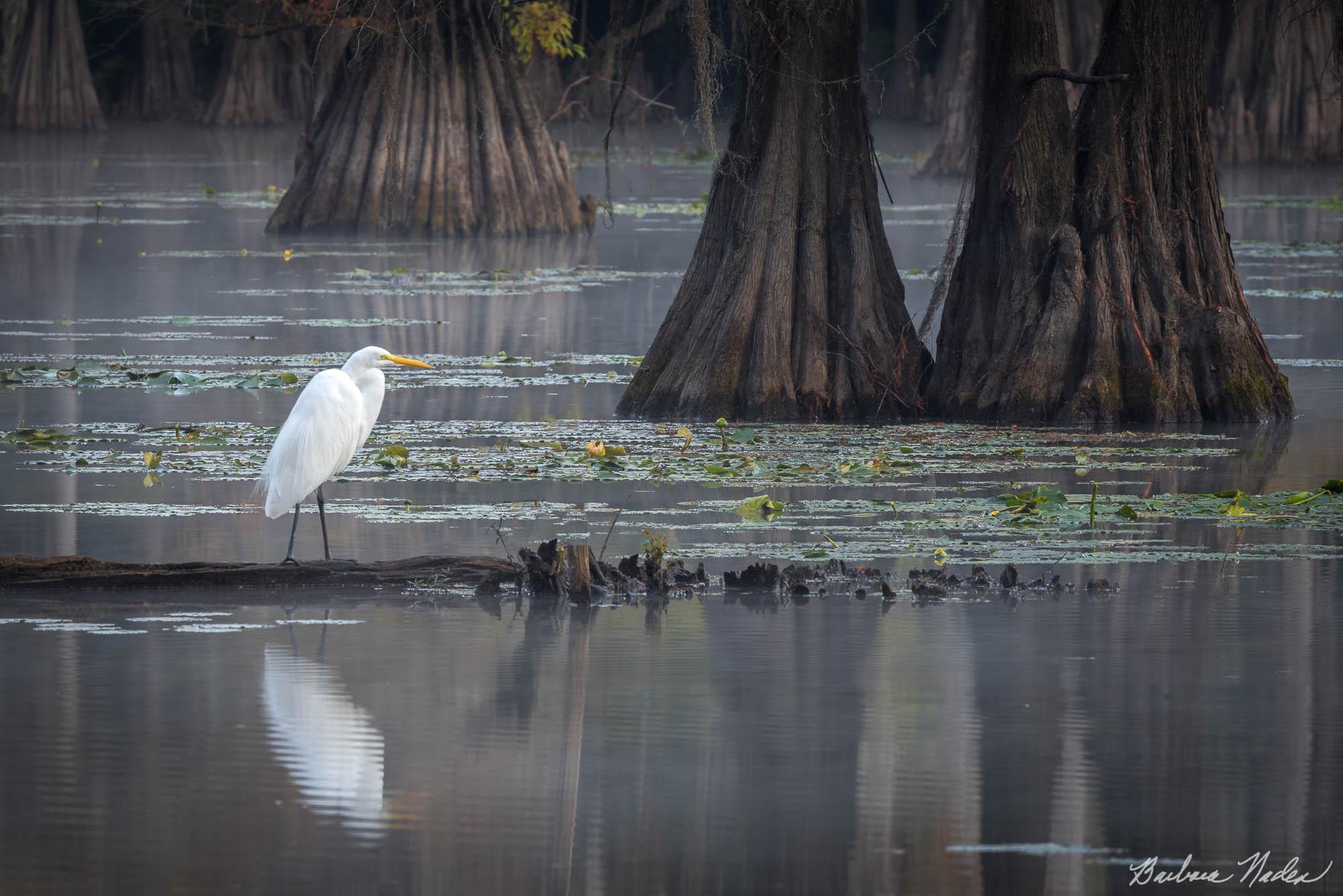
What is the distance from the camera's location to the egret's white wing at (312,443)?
7891mm

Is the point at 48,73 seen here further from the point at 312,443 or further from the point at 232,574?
the point at 232,574

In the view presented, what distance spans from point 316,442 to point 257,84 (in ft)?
147

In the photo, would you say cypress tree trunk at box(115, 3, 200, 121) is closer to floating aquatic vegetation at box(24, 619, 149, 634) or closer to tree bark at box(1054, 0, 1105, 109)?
tree bark at box(1054, 0, 1105, 109)

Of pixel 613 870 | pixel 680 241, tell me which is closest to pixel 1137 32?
pixel 613 870

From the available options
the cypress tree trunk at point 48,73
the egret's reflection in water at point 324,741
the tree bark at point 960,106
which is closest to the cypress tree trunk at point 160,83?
the cypress tree trunk at point 48,73

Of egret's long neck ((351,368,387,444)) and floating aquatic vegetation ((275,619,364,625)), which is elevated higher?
egret's long neck ((351,368,387,444))

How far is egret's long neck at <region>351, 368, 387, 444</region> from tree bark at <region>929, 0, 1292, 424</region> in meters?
4.03

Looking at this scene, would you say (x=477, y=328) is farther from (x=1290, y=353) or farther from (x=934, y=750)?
(x=934, y=750)

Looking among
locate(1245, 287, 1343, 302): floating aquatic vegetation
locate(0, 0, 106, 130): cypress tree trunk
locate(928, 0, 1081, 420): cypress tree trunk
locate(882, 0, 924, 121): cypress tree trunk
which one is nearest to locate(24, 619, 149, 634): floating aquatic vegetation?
locate(928, 0, 1081, 420): cypress tree trunk

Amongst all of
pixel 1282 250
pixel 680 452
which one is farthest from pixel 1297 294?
pixel 680 452

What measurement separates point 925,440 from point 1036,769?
206 inches

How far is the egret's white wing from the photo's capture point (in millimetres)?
7891

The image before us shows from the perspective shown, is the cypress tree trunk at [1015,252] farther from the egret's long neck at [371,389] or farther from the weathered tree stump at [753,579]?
the egret's long neck at [371,389]

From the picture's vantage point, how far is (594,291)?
18875mm
